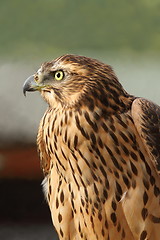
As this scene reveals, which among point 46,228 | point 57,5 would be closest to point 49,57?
point 57,5

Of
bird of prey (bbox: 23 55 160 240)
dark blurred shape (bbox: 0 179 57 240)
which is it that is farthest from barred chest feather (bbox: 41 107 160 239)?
dark blurred shape (bbox: 0 179 57 240)

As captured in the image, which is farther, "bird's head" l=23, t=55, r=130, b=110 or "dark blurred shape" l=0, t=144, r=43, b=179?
"dark blurred shape" l=0, t=144, r=43, b=179

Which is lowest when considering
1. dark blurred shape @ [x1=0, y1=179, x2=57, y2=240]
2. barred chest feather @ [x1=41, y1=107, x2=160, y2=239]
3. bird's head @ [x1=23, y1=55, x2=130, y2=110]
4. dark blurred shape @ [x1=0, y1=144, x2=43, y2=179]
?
dark blurred shape @ [x1=0, y1=179, x2=57, y2=240]

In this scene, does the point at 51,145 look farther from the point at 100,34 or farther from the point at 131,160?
the point at 100,34

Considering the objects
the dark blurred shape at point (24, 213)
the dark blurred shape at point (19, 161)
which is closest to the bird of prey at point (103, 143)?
the dark blurred shape at point (19, 161)

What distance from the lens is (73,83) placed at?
7.77 feet

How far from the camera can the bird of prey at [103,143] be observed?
7.79ft

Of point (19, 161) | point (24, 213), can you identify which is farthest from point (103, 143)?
point (24, 213)

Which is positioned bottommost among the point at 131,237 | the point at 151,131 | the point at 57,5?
the point at 131,237

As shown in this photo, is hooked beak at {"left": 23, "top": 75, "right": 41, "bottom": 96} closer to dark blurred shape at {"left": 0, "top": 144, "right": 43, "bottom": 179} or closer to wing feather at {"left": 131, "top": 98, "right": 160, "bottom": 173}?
wing feather at {"left": 131, "top": 98, "right": 160, "bottom": 173}

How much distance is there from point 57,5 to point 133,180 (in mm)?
1170

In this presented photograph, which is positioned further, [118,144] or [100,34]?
[100,34]

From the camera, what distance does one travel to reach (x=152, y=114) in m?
2.41

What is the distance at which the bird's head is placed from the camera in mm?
2367
